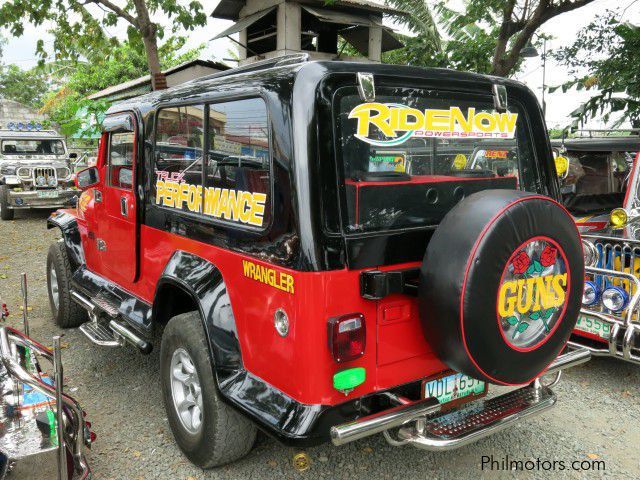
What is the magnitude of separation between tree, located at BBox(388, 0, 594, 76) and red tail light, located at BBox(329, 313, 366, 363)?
7835mm

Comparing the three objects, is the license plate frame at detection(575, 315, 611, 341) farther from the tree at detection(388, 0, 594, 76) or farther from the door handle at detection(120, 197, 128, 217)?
the tree at detection(388, 0, 594, 76)

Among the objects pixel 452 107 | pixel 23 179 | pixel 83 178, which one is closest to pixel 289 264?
pixel 452 107

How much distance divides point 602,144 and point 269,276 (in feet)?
16.1

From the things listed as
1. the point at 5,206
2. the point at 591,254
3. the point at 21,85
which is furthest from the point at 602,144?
the point at 21,85

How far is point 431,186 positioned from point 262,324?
3.44ft

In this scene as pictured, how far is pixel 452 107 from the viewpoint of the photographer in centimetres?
271

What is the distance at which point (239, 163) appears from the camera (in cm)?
270

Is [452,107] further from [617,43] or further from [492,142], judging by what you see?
[617,43]

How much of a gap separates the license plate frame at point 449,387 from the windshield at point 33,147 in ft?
44.4

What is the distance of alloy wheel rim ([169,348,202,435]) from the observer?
116 inches

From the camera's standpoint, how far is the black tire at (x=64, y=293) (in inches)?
198

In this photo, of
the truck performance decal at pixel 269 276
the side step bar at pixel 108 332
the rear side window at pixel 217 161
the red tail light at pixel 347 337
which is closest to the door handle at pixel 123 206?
the rear side window at pixel 217 161

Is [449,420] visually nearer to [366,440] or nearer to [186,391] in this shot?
[366,440]

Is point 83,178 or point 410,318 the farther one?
point 83,178
